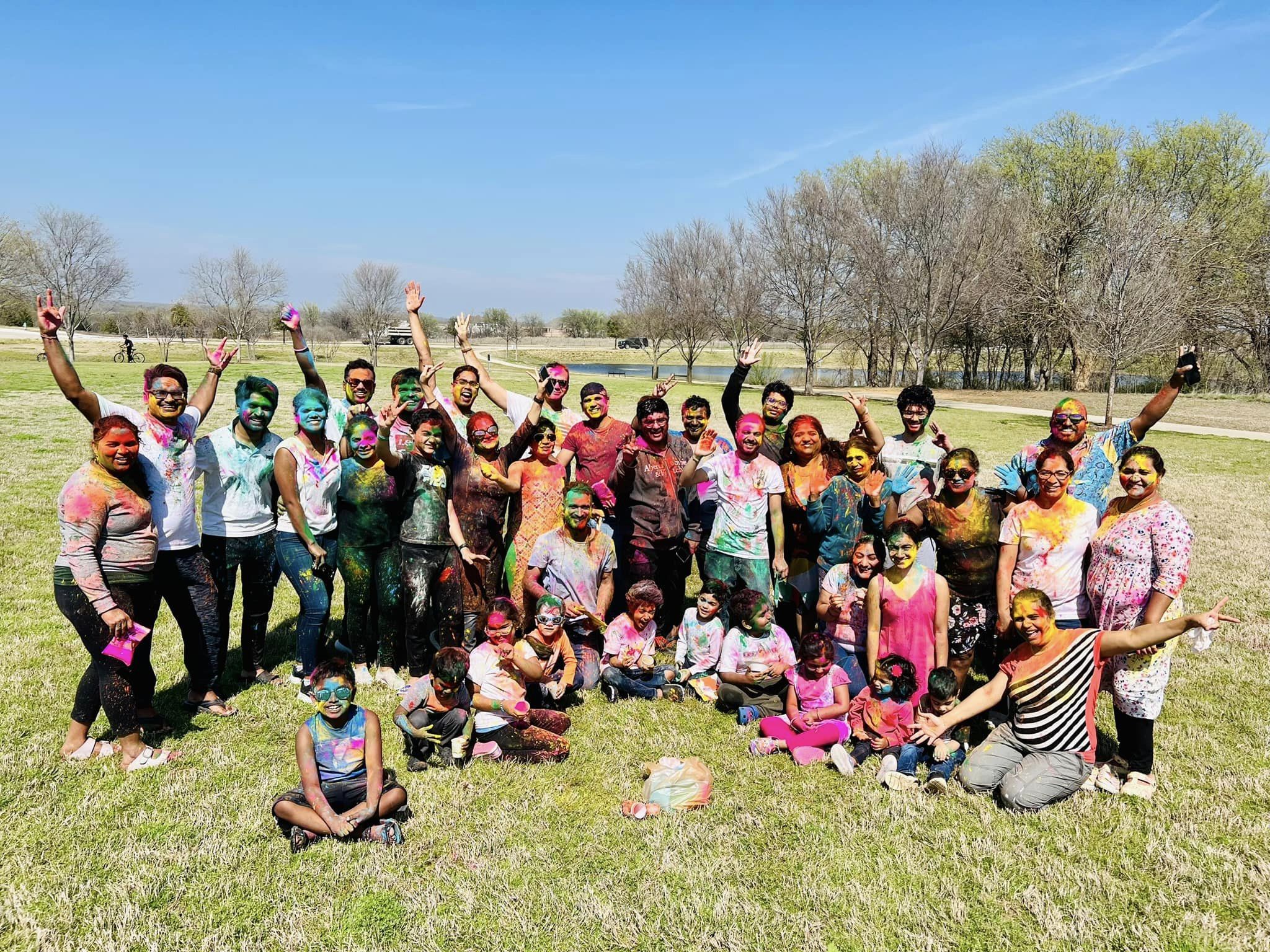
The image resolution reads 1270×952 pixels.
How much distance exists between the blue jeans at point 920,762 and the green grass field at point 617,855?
0.24m

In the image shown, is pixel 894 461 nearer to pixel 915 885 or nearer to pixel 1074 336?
pixel 915 885

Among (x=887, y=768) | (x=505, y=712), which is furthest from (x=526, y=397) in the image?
(x=887, y=768)

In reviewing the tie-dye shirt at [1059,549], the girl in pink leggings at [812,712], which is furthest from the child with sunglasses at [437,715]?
the tie-dye shirt at [1059,549]

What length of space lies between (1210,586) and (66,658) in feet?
40.4

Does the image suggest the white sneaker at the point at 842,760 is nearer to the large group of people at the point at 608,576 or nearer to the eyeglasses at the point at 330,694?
the large group of people at the point at 608,576

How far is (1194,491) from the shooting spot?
15281mm

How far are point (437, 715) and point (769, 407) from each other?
3765 millimetres

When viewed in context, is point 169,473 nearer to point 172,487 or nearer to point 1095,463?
point 172,487

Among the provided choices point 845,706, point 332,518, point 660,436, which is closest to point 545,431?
point 660,436

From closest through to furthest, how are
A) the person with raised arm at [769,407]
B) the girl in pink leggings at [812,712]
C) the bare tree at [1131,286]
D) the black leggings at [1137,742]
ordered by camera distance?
the black leggings at [1137,742] < the girl in pink leggings at [812,712] < the person with raised arm at [769,407] < the bare tree at [1131,286]

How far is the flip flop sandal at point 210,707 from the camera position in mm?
5738

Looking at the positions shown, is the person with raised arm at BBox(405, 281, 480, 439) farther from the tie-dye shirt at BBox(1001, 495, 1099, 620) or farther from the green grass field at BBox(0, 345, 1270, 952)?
the tie-dye shirt at BBox(1001, 495, 1099, 620)

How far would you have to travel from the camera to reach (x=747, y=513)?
633 centimetres

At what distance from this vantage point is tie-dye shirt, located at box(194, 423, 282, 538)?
5566 mm
